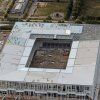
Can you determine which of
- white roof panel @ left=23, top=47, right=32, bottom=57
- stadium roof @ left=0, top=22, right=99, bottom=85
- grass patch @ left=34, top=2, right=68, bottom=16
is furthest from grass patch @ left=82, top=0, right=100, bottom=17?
white roof panel @ left=23, top=47, right=32, bottom=57

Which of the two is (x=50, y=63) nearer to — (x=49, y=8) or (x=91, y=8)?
(x=49, y=8)

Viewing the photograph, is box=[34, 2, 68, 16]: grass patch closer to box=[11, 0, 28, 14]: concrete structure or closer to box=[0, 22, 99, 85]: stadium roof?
box=[11, 0, 28, 14]: concrete structure

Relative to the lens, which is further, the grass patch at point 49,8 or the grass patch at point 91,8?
the grass patch at point 49,8

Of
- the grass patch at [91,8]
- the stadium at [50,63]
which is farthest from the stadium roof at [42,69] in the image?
the grass patch at [91,8]

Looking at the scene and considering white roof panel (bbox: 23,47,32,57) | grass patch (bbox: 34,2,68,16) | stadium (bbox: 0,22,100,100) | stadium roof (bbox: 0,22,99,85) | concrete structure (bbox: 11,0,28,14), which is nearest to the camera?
stadium (bbox: 0,22,100,100)

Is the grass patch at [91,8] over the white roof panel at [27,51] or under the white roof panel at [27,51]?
under

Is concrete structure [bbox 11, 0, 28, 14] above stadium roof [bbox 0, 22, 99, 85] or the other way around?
the other way around

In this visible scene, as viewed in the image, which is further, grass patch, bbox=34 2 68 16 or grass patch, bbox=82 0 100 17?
grass patch, bbox=34 2 68 16

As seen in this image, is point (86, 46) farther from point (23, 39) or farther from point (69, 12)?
point (69, 12)

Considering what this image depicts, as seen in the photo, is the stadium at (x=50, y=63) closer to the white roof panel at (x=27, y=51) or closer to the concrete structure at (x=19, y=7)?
the white roof panel at (x=27, y=51)
